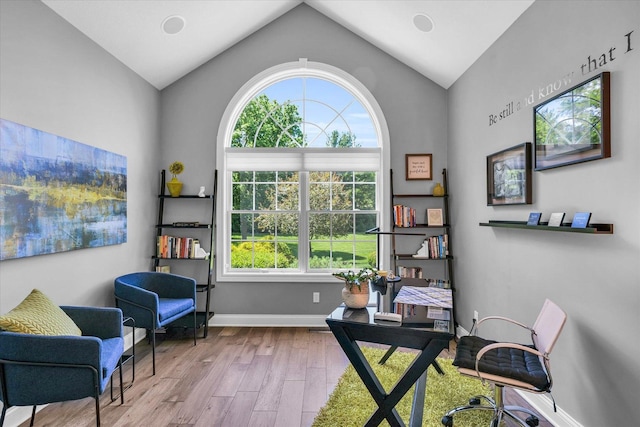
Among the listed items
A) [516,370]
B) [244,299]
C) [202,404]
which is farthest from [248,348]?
[516,370]

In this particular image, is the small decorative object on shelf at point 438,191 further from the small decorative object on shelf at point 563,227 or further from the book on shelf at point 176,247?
the book on shelf at point 176,247

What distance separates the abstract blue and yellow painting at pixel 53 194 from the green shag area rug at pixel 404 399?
232 centimetres

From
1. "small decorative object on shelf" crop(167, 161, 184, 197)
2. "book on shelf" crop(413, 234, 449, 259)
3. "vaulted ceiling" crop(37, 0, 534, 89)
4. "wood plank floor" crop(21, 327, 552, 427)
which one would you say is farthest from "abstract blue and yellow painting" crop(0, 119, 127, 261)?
"book on shelf" crop(413, 234, 449, 259)

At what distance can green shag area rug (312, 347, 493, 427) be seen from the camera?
8.14 ft

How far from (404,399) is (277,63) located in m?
3.94

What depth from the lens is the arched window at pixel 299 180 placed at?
479 cm

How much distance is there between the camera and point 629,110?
192cm

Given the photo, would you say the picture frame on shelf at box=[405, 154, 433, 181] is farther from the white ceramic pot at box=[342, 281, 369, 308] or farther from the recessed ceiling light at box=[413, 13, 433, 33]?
the white ceramic pot at box=[342, 281, 369, 308]

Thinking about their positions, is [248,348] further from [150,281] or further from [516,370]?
[516,370]

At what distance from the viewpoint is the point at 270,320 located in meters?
4.66

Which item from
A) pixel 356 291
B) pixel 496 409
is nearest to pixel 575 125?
pixel 356 291

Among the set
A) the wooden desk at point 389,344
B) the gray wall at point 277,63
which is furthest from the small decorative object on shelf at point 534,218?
the gray wall at point 277,63

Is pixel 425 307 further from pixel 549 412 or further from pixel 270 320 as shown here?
pixel 270 320

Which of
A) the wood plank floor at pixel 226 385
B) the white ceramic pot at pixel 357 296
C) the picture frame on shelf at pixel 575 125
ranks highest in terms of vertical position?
the picture frame on shelf at pixel 575 125
